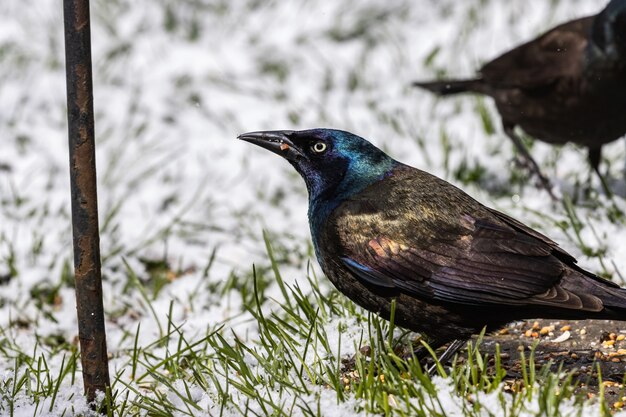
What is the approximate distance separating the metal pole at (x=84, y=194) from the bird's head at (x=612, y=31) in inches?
127

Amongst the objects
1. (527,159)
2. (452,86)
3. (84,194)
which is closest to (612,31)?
(527,159)

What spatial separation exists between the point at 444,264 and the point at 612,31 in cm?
263

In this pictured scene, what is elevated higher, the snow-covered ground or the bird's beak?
the snow-covered ground

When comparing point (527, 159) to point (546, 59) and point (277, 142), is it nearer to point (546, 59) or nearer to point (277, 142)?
point (546, 59)

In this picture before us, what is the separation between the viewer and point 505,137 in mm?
6418

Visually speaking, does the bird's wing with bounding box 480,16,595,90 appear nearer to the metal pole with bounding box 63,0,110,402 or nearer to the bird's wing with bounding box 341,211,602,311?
the bird's wing with bounding box 341,211,602,311

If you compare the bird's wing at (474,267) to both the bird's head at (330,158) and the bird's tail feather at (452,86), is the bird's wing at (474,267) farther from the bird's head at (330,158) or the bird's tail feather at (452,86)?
the bird's tail feather at (452,86)

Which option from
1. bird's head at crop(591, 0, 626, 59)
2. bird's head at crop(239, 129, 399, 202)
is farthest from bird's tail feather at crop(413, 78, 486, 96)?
bird's head at crop(239, 129, 399, 202)

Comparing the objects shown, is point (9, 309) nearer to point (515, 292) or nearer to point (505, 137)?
point (515, 292)

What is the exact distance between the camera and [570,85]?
548cm

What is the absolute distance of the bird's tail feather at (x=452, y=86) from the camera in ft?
20.4

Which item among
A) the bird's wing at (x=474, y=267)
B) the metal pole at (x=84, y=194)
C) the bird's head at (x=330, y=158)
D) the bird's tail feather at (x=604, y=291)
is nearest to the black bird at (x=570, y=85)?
the bird's head at (x=330, y=158)

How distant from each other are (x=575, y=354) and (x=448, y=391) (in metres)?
0.76

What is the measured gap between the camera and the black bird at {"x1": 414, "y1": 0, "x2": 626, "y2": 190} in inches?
211
